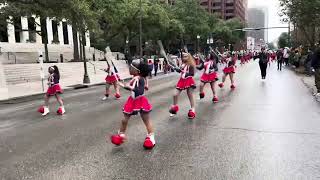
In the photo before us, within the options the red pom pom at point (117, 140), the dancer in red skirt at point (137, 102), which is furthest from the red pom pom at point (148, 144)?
the red pom pom at point (117, 140)

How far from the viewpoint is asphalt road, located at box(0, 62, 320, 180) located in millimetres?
5777

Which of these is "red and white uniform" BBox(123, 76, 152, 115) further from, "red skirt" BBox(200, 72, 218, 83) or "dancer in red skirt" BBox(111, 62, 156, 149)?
"red skirt" BBox(200, 72, 218, 83)

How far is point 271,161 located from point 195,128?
9.64 feet

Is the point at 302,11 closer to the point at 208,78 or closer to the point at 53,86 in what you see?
the point at 208,78

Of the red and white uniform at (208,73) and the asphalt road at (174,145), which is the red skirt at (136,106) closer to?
the asphalt road at (174,145)

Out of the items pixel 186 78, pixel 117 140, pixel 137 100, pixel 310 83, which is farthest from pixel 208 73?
pixel 310 83

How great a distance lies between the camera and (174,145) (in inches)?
291

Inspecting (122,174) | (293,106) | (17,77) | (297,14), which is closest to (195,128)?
(122,174)

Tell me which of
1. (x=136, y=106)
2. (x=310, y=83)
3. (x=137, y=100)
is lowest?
(x=310, y=83)

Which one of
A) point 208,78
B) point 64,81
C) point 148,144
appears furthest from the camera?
point 64,81

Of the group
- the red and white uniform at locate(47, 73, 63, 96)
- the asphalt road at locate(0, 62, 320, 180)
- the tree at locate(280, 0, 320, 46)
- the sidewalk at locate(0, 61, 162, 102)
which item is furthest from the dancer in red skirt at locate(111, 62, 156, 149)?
the tree at locate(280, 0, 320, 46)

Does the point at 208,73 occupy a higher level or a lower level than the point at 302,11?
lower

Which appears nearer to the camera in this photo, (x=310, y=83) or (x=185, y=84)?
(x=185, y=84)

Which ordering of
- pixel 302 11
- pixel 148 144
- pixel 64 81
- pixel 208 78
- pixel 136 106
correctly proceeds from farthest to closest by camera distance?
pixel 302 11 → pixel 64 81 → pixel 208 78 → pixel 136 106 → pixel 148 144
